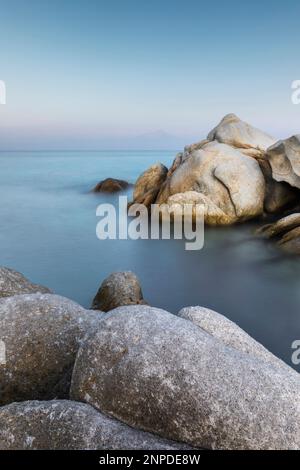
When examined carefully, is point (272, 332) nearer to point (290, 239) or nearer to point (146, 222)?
point (290, 239)

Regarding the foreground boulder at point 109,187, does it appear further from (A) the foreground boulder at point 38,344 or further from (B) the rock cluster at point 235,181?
(A) the foreground boulder at point 38,344

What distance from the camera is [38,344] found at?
482 cm

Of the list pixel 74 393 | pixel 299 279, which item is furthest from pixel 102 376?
pixel 299 279

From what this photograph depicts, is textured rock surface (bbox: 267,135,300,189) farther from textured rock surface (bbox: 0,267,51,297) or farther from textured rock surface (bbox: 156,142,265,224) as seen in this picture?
textured rock surface (bbox: 0,267,51,297)

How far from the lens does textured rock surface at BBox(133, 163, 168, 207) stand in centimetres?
1978

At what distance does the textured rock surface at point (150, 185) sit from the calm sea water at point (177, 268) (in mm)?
2552

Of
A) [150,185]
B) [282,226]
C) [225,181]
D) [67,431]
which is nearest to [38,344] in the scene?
[67,431]

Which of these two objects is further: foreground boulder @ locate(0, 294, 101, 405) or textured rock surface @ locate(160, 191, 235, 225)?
textured rock surface @ locate(160, 191, 235, 225)

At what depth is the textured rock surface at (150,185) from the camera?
64.9 ft
